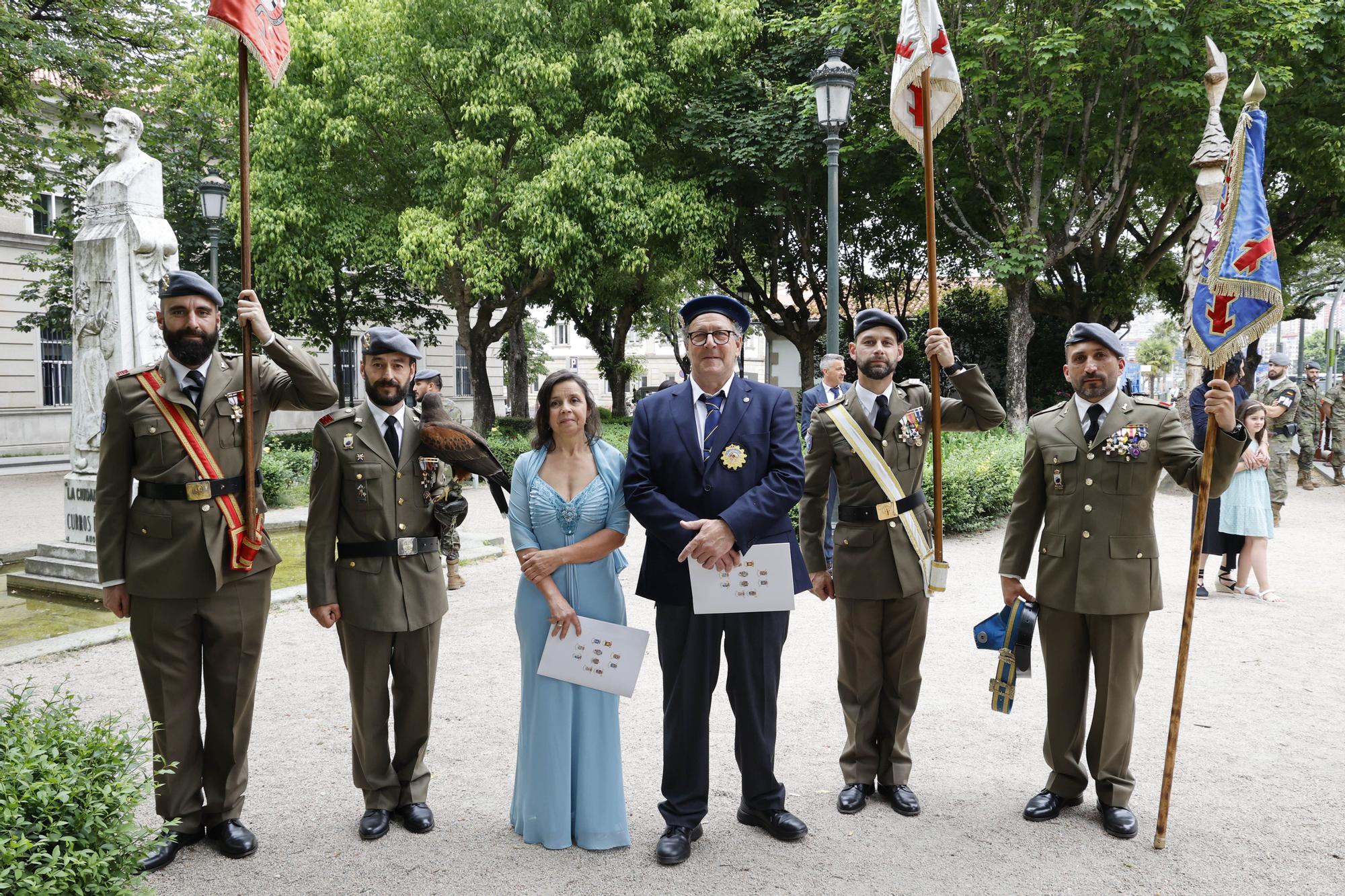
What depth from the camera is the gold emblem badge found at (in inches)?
144

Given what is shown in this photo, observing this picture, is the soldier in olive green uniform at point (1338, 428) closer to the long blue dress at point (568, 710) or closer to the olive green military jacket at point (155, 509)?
the long blue dress at point (568, 710)

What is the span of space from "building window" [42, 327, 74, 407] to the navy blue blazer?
27.0 m

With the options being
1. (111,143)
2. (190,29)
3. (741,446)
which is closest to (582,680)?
(741,446)

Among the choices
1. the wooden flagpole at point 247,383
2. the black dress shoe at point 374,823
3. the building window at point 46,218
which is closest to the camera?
the wooden flagpole at point 247,383

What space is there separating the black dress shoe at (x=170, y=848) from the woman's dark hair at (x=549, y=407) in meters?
1.95

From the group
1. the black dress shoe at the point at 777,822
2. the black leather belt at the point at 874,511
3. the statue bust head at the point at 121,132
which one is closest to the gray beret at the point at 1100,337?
the black leather belt at the point at 874,511

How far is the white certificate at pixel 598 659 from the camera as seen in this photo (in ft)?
11.9

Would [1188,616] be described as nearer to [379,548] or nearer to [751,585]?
[751,585]

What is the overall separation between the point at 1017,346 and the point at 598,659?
636 inches

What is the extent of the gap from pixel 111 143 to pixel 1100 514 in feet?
28.6

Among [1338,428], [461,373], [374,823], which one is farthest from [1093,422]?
[461,373]

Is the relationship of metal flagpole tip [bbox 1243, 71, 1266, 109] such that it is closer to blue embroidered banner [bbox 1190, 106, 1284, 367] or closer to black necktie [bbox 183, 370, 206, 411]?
blue embroidered banner [bbox 1190, 106, 1284, 367]

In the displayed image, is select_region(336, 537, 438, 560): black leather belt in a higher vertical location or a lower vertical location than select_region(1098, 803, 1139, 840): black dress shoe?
higher

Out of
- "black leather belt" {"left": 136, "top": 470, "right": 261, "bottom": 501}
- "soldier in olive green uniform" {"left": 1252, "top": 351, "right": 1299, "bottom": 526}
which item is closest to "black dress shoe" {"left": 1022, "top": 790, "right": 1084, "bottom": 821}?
"black leather belt" {"left": 136, "top": 470, "right": 261, "bottom": 501}
